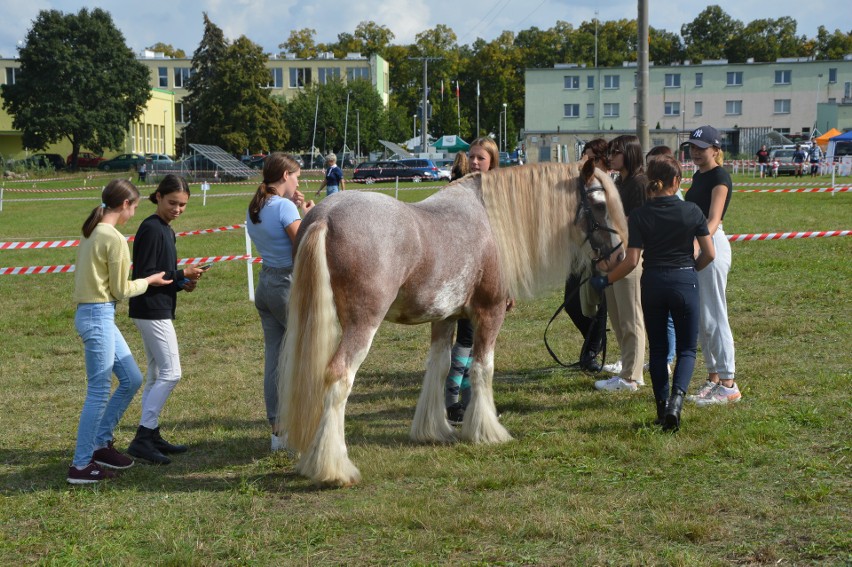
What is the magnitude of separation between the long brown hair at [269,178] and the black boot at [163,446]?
1.59 meters

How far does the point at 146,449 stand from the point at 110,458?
0.24 metres

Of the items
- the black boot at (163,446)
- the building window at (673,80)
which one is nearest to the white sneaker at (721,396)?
the black boot at (163,446)

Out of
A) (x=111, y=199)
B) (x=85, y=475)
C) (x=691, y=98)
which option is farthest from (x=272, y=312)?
(x=691, y=98)

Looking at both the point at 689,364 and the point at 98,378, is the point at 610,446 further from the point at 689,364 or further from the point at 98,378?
the point at 98,378

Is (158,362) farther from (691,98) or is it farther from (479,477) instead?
(691,98)

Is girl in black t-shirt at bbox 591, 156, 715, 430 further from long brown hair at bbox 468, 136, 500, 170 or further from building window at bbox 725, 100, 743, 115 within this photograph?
building window at bbox 725, 100, 743, 115

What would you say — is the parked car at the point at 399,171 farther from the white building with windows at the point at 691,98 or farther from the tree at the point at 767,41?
the tree at the point at 767,41

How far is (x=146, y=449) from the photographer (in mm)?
5547

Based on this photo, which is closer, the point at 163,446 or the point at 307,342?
the point at 307,342

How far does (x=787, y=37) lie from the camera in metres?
98.0

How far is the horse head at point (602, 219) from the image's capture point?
5973 mm

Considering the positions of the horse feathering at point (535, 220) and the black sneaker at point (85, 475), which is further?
the horse feathering at point (535, 220)

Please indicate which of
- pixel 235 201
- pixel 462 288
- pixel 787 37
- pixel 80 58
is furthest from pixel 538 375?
pixel 787 37

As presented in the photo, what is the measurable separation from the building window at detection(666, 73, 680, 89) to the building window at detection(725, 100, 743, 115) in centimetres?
490
